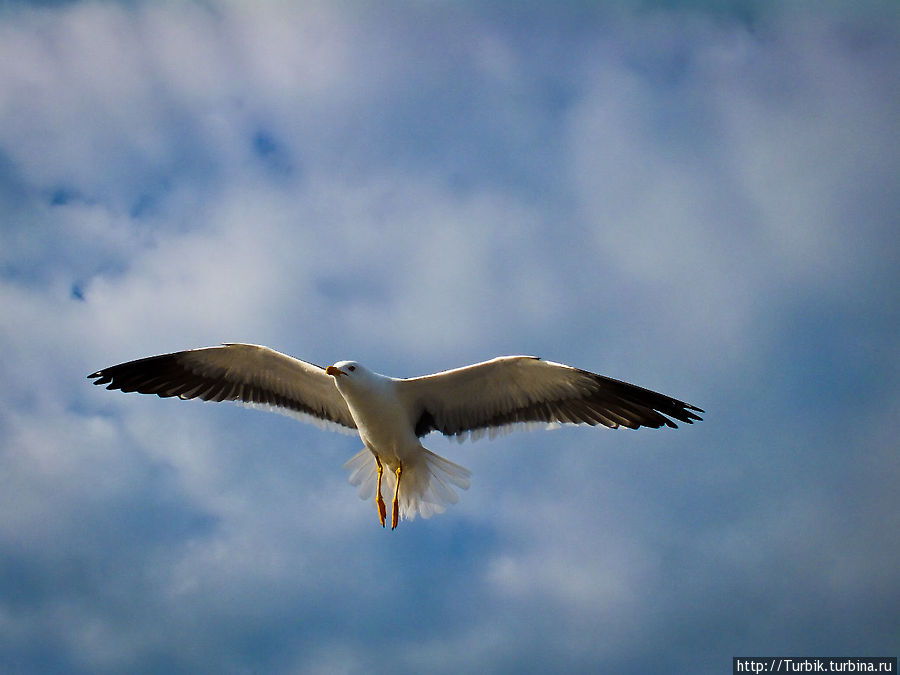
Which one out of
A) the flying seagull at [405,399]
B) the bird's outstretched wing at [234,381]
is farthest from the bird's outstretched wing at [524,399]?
the bird's outstretched wing at [234,381]

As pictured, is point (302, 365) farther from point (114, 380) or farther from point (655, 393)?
point (655, 393)

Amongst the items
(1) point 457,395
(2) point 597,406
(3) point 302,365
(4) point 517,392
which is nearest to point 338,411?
(3) point 302,365

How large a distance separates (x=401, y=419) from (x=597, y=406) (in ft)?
6.79

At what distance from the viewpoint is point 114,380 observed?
9.53m

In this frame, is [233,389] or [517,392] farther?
[233,389]

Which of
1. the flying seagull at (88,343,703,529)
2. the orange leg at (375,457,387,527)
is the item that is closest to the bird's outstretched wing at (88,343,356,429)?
the flying seagull at (88,343,703,529)

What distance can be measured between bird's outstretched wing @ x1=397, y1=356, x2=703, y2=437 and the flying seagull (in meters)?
0.01

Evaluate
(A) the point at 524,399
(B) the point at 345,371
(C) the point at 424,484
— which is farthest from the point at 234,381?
(A) the point at 524,399

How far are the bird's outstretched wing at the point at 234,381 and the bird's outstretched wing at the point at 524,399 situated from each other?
3.57 feet

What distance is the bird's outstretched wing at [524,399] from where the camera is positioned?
865 centimetres

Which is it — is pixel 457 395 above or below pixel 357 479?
above

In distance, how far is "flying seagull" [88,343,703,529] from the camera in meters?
8.63

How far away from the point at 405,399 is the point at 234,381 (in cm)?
209

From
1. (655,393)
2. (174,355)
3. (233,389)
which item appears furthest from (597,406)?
(174,355)
